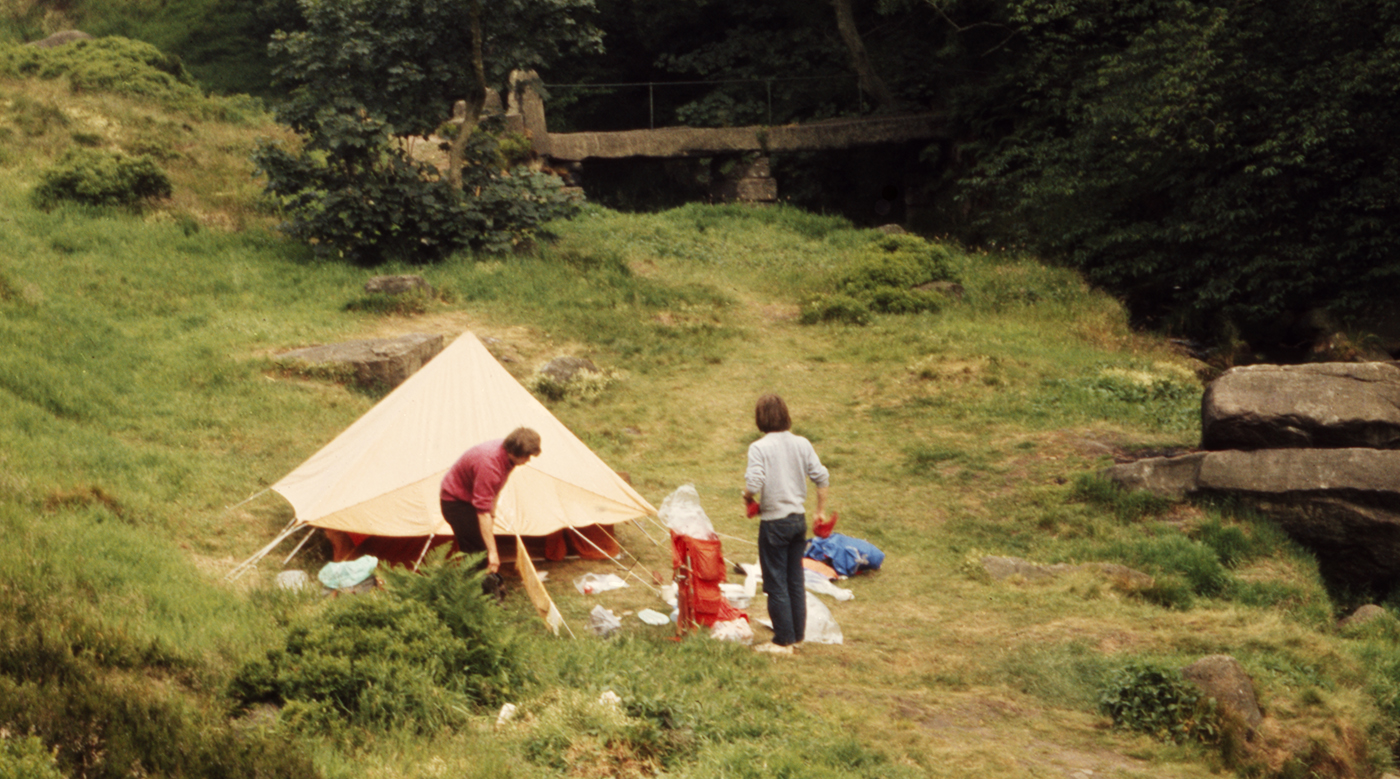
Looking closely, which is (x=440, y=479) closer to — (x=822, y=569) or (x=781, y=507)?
(x=822, y=569)

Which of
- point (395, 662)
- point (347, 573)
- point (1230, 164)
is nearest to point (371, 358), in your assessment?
point (347, 573)

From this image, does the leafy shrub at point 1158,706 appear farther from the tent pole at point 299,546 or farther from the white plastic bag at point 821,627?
the tent pole at point 299,546

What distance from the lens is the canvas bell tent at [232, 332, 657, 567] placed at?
28.5 feet

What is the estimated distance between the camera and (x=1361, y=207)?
16875 millimetres

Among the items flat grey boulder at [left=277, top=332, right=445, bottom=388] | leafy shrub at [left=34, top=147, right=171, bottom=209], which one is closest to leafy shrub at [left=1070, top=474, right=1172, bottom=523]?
flat grey boulder at [left=277, top=332, right=445, bottom=388]

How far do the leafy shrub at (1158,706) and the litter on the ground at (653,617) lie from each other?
2.93 metres

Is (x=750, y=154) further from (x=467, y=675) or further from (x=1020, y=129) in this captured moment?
(x=467, y=675)

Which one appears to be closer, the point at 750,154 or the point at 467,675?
the point at 467,675

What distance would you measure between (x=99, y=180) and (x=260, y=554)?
11.1 meters

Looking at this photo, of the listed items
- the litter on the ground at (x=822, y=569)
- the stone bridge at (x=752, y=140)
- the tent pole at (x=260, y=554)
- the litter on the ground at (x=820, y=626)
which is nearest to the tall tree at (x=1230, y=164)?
the stone bridge at (x=752, y=140)

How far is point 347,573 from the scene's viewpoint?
7945 millimetres

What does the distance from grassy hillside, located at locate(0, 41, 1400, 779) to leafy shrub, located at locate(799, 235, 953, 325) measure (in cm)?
39

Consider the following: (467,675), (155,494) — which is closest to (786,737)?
(467,675)

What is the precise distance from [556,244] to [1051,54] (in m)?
11.0
